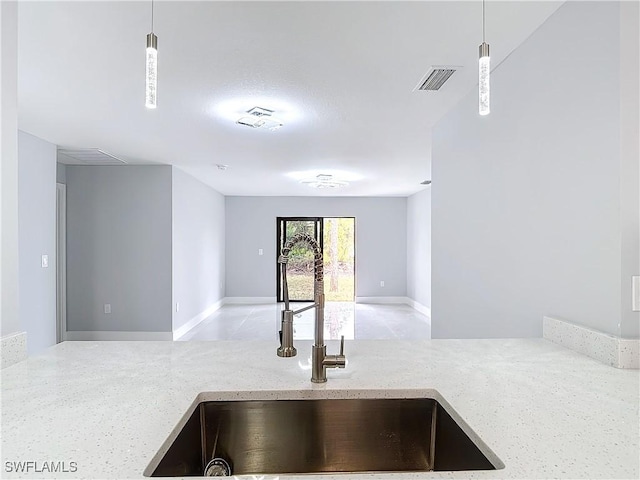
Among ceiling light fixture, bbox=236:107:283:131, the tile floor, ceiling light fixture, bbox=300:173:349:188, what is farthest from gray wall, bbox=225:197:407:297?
ceiling light fixture, bbox=236:107:283:131

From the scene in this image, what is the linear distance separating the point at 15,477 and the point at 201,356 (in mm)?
805

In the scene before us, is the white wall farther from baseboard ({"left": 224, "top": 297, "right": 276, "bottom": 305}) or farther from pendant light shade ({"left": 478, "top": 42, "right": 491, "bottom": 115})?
baseboard ({"left": 224, "top": 297, "right": 276, "bottom": 305})

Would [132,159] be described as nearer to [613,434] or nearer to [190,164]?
[190,164]

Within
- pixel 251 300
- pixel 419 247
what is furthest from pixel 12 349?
pixel 251 300

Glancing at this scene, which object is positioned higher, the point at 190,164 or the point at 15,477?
the point at 190,164

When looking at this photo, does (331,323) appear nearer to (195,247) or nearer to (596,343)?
(195,247)

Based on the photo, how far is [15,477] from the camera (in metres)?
0.76

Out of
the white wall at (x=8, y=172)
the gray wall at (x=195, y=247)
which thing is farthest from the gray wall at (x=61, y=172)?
the white wall at (x=8, y=172)

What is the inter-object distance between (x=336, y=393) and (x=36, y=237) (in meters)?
4.24

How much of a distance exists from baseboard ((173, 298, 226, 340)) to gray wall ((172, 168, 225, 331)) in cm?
6

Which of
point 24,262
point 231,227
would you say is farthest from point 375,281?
point 24,262

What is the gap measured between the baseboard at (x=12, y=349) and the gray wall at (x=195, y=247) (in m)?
4.66

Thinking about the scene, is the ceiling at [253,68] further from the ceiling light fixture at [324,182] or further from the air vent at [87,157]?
the ceiling light fixture at [324,182]

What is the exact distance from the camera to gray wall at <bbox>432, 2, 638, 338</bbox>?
1.56m
